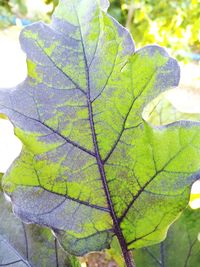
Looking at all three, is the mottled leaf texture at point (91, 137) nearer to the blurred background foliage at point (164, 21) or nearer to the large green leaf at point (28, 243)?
the large green leaf at point (28, 243)

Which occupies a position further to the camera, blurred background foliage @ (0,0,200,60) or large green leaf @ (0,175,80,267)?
blurred background foliage @ (0,0,200,60)

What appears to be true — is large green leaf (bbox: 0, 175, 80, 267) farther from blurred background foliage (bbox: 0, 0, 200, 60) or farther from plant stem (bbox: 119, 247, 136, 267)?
blurred background foliage (bbox: 0, 0, 200, 60)

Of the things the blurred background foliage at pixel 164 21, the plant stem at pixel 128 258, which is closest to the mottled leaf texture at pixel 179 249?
the plant stem at pixel 128 258

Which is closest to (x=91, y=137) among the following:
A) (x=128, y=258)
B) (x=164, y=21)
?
(x=128, y=258)

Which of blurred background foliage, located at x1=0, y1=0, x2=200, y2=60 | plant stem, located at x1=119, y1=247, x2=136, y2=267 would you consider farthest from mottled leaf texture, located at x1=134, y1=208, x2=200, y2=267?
blurred background foliage, located at x1=0, y1=0, x2=200, y2=60

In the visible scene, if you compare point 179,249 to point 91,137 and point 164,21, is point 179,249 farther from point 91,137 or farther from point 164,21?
point 164,21

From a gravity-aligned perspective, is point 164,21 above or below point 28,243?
above
